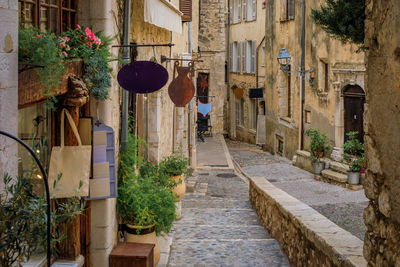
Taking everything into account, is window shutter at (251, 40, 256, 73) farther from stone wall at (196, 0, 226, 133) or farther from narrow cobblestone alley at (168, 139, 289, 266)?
narrow cobblestone alley at (168, 139, 289, 266)

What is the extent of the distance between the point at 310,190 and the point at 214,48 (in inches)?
602

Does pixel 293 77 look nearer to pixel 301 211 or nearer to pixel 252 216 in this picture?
pixel 252 216

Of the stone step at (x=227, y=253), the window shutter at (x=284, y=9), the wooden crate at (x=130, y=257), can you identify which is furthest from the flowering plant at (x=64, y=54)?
the window shutter at (x=284, y=9)

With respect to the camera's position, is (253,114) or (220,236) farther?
(253,114)

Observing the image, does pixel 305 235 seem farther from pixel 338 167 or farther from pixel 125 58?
pixel 338 167

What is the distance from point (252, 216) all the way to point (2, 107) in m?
7.44

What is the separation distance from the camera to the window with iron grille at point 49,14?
3.74 m

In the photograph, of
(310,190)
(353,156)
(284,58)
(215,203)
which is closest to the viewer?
(215,203)

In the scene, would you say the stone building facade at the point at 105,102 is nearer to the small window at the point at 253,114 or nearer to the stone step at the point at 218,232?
the stone step at the point at 218,232

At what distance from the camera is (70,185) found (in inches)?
175

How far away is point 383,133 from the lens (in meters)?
3.35

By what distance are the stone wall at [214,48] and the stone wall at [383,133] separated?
23.8 m

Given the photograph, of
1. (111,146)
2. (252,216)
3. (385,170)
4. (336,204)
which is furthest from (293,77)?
(385,170)


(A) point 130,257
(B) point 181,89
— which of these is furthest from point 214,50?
(A) point 130,257
